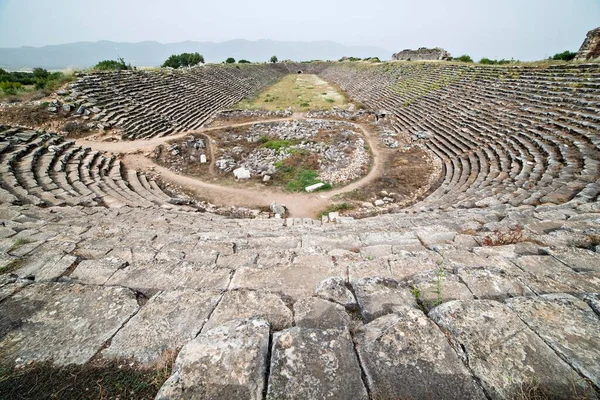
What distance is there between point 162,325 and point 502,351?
95.6 inches

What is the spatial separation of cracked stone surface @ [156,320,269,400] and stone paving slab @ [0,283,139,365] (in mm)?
834

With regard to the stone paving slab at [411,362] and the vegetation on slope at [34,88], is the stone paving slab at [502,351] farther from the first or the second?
the vegetation on slope at [34,88]

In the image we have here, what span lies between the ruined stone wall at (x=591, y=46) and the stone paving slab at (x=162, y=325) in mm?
31037

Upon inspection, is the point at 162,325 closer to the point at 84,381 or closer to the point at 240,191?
the point at 84,381

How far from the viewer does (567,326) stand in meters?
1.81

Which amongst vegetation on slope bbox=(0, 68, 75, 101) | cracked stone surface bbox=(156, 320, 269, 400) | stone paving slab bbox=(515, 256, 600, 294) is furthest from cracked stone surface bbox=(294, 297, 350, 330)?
vegetation on slope bbox=(0, 68, 75, 101)

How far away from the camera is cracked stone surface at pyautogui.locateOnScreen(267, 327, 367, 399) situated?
1.44m

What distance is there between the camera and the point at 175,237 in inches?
205

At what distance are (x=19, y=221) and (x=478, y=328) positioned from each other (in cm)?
778

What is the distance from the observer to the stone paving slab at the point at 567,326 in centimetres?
156

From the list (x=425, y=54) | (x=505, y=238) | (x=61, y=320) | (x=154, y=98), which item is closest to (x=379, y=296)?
(x=61, y=320)

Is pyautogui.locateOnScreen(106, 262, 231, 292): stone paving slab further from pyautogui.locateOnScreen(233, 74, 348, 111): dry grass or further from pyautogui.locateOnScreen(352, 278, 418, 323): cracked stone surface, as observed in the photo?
pyautogui.locateOnScreen(233, 74, 348, 111): dry grass

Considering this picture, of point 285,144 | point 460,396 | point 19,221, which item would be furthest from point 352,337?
point 285,144

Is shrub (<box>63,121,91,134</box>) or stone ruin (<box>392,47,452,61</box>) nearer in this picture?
shrub (<box>63,121,91,134</box>)
